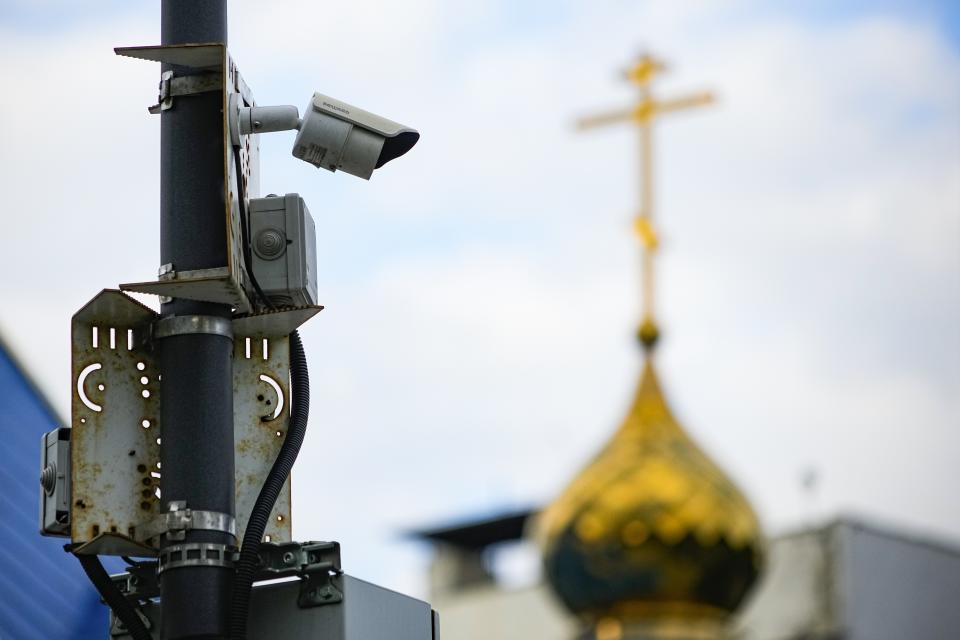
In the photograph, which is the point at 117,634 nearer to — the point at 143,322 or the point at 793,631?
the point at 143,322

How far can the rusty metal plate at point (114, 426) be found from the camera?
5051 mm

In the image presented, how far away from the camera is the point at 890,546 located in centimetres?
3644

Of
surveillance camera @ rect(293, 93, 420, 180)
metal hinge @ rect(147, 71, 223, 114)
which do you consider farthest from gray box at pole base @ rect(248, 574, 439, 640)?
metal hinge @ rect(147, 71, 223, 114)

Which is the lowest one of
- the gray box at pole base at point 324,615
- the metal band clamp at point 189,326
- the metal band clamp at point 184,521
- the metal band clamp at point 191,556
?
the gray box at pole base at point 324,615

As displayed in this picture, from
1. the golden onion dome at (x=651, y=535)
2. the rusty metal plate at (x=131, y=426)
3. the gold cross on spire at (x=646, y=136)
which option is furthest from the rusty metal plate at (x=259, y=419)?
the golden onion dome at (x=651, y=535)

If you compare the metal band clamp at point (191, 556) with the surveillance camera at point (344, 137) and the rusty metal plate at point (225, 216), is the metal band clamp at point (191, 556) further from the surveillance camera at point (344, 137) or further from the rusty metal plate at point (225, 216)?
the surveillance camera at point (344, 137)

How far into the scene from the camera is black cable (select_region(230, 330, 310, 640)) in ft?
16.1

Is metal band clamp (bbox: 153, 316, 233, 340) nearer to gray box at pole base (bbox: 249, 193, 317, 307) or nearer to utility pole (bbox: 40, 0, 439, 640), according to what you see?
utility pole (bbox: 40, 0, 439, 640)

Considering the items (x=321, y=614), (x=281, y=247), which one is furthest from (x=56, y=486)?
(x=281, y=247)

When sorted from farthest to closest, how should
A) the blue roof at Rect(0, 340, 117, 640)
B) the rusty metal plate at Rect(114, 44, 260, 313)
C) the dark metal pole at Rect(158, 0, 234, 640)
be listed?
the blue roof at Rect(0, 340, 117, 640)
the rusty metal plate at Rect(114, 44, 260, 313)
the dark metal pole at Rect(158, 0, 234, 640)

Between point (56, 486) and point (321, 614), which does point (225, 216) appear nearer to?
point (56, 486)

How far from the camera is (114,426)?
202 inches

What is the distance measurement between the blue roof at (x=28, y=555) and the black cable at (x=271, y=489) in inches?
110

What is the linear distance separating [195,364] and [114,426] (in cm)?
27
